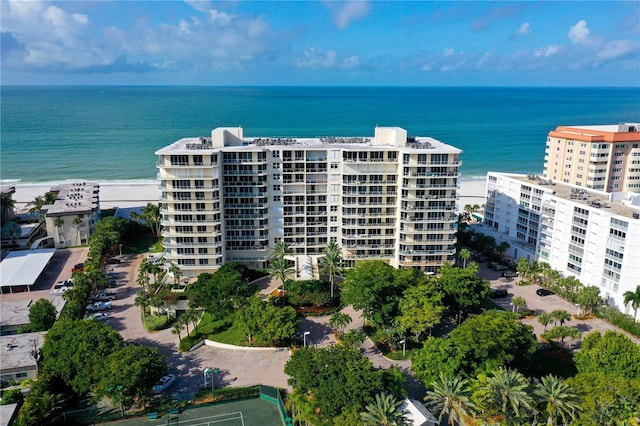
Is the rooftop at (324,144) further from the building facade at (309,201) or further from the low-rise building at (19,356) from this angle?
the low-rise building at (19,356)

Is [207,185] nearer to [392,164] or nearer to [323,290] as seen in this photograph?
[323,290]

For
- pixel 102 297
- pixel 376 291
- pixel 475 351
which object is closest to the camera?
pixel 475 351

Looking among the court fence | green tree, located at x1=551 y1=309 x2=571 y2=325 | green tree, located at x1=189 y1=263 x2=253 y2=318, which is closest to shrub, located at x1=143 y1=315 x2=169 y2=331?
green tree, located at x1=189 y1=263 x2=253 y2=318

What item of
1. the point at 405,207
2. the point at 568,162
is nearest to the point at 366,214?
the point at 405,207

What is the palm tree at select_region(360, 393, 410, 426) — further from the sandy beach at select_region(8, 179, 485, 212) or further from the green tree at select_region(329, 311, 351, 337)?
the sandy beach at select_region(8, 179, 485, 212)

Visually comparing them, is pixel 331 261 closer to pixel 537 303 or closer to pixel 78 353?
pixel 537 303

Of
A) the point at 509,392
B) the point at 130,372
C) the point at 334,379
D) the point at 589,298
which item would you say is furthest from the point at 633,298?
the point at 130,372
